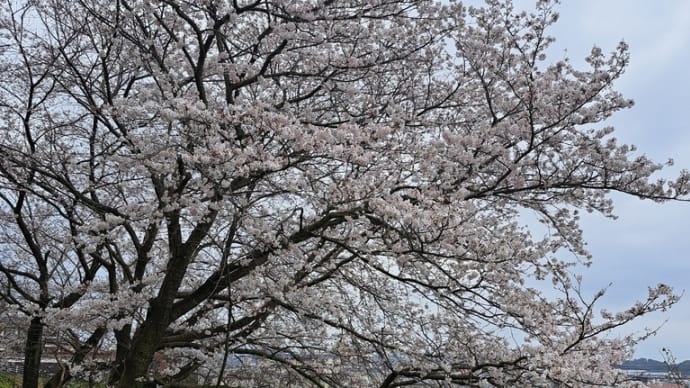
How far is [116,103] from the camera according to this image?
482 centimetres

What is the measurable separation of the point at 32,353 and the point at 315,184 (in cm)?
436

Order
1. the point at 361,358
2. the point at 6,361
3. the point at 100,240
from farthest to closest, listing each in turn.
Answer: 1. the point at 6,361
2. the point at 361,358
3. the point at 100,240

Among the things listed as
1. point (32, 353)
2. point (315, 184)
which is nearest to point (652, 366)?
point (315, 184)

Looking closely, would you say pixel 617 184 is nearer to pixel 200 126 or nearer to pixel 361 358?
pixel 361 358

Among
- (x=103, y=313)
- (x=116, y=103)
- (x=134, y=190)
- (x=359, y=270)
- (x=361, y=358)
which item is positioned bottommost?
(x=361, y=358)

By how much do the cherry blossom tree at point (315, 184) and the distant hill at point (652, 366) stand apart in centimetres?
34

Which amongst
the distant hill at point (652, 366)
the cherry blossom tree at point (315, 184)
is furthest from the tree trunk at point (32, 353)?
the distant hill at point (652, 366)

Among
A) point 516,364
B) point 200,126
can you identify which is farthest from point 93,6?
point 516,364

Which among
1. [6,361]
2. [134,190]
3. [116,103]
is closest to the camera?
[116,103]

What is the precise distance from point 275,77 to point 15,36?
2849mm

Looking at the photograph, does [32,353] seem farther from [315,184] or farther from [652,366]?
[652,366]

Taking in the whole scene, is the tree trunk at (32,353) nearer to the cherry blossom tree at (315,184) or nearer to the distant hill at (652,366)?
the cherry blossom tree at (315,184)

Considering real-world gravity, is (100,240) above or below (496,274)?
above

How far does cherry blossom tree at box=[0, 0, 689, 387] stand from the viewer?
4.04 metres
